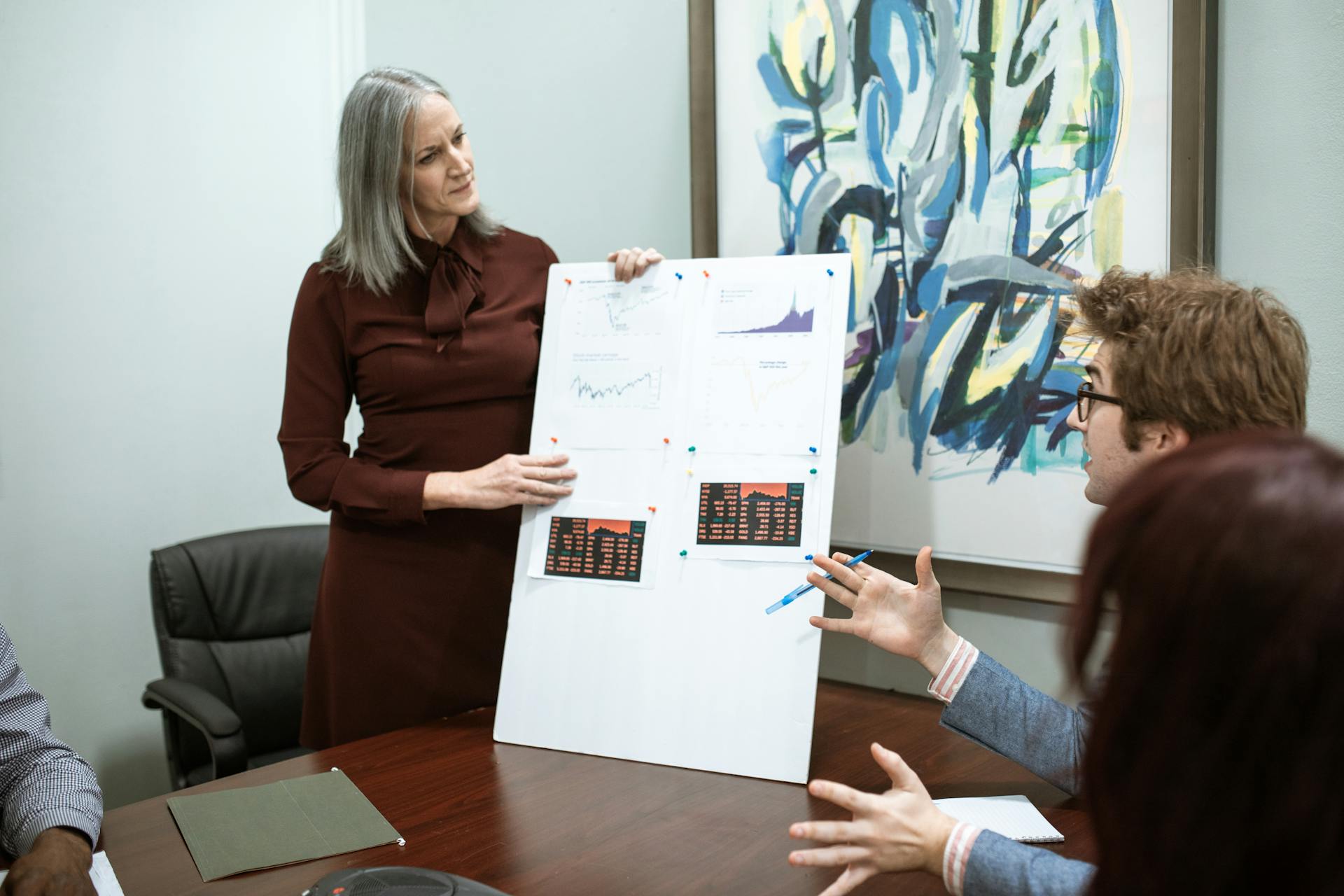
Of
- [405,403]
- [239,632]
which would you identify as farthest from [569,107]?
[239,632]

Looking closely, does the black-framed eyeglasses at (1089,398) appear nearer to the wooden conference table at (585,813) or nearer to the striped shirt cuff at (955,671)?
the striped shirt cuff at (955,671)

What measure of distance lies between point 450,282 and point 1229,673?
5.58 ft

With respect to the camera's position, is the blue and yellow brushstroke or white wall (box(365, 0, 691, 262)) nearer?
the blue and yellow brushstroke

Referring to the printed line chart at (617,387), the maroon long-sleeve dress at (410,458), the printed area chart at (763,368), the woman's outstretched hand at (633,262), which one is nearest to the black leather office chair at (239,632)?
the maroon long-sleeve dress at (410,458)

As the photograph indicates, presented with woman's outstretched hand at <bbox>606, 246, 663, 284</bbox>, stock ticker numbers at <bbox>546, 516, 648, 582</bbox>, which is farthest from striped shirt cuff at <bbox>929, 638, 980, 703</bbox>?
woman's outstretched hand at <bbox>606, 246, 663, 284</bbox>

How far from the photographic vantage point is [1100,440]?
138cm

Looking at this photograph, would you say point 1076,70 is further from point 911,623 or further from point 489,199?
point 489,199

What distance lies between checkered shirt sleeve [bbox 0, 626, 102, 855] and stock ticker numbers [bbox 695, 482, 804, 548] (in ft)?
3.15

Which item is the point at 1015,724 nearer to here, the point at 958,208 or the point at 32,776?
the point at 958,208

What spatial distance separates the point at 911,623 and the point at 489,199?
1.71 metres

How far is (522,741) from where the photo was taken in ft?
5.98

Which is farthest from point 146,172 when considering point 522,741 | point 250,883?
point 250,883

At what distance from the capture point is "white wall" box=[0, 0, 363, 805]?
2.51 metres

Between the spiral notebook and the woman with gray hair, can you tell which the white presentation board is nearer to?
the woman with gray hair
